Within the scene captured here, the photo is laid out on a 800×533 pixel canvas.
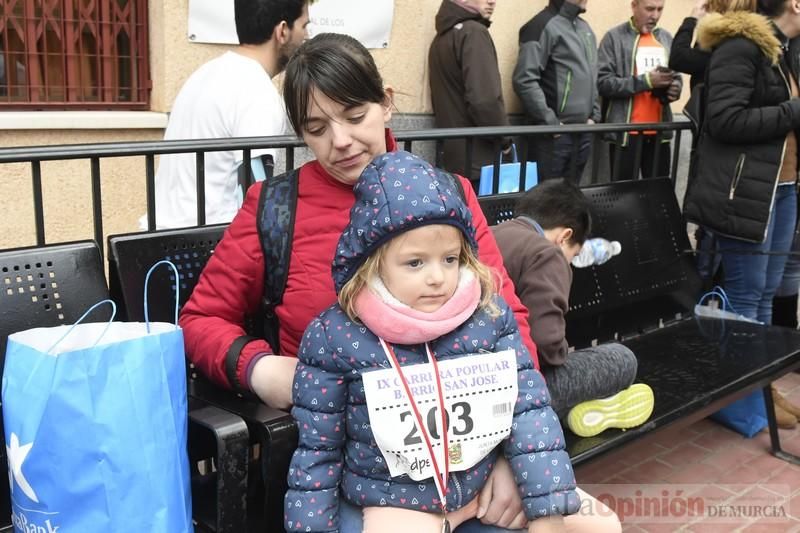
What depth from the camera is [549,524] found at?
7.13ft

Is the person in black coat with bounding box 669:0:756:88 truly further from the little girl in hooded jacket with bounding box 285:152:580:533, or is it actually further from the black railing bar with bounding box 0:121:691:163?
the little girl in hooded jacket with bounding box 285:152:580:533

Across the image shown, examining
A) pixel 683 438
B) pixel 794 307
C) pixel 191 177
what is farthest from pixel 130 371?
pixel 794 307

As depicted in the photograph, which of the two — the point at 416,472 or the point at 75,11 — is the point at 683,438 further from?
the point at 75,11

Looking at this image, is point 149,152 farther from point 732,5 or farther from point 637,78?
point 637,78

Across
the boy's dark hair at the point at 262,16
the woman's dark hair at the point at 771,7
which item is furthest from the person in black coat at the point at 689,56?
the boy's dark hair at the point at 262,16

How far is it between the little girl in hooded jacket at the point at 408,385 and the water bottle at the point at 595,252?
195cm

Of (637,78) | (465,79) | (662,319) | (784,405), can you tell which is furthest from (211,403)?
(637,78)

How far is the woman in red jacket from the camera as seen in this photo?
2.32 m

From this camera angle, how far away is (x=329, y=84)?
2299 mm

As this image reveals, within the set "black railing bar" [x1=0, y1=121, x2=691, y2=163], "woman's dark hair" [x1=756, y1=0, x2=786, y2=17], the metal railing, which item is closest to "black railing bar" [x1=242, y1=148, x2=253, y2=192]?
the metal railing

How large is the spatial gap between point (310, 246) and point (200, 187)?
2.91ft

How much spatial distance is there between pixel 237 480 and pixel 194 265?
3.03 feet

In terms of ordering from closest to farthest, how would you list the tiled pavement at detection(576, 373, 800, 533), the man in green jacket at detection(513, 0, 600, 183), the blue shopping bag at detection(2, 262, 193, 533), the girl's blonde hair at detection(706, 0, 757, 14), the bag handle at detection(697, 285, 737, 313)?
1. the blue shopping bag at detection(2, 262, 193, 533)
2. the tiled pavement at detection(576, 373, 800, 533)
3. the girl's blonde hair at detection(706, 0, 757, 14)
4. the bag handle at detection(697, 285, 737, 313)
5. the man in green jacket at detection(513, 0, 600, 183)

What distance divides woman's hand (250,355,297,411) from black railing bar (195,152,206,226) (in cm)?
100
